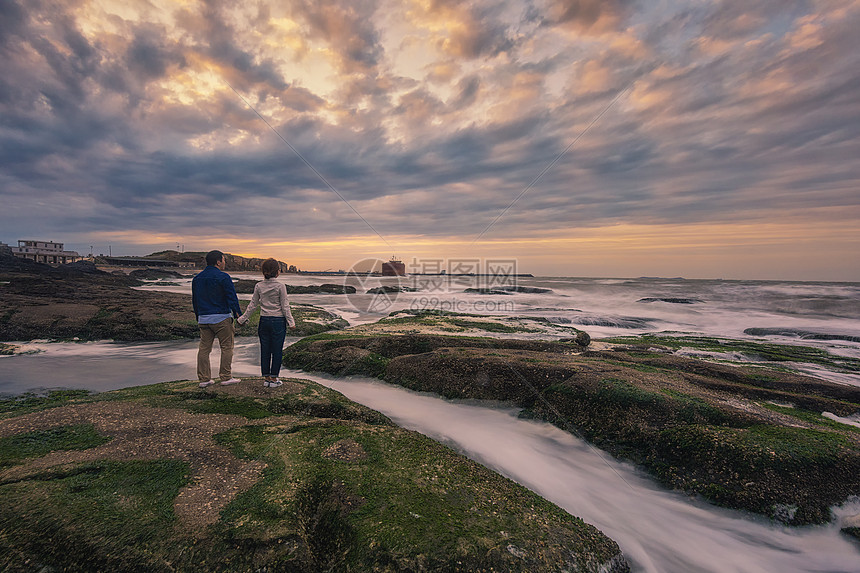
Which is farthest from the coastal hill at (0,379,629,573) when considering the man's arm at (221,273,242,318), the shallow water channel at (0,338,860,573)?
the man's arm at (221,273,242,318)

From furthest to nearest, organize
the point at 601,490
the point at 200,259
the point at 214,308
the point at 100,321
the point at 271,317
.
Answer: the point at 200,259 → the point at 100,321 → the point at 271,317 → the point at 214,308 → the point at 601,490

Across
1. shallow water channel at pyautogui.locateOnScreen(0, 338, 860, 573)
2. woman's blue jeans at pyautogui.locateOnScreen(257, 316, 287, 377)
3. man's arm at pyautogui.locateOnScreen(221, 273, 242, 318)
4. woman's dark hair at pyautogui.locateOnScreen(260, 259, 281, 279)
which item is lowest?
shallow water channel at pyautogui.locateOnScreen(0, 338, 860, 573)

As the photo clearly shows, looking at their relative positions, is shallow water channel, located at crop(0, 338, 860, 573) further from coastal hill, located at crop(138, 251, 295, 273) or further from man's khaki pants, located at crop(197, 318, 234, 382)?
coastal hill, located at crop(138, 251, 295, 273)

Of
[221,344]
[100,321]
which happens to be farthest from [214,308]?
[100,321]

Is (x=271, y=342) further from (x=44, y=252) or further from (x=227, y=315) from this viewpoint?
(x=44, y=252)

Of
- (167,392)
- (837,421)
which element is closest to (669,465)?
(837,421)

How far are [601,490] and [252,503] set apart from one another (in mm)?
4240

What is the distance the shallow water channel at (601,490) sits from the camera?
3.59 meters

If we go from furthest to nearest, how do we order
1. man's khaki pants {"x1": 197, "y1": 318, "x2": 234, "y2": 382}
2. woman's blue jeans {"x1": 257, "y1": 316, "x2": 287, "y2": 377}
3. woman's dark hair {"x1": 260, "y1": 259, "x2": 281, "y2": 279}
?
1. woman's dark hair {"x1": 260, "y1": 259, "x2": 281, "y2": 279}
2. woman's blue jeans {"x1": 257, "y1": 316, "x2": 287, "y2": 377}
3. man's khaki pants {"x1": 197, "y1": 318, "x2": 234, "y2": 382}

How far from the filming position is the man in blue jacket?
6191 millimetres

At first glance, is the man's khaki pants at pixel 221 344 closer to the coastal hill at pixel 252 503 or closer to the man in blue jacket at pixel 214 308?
the man in blue jacket at pixel 214 308

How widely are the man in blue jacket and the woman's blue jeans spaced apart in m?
0.51

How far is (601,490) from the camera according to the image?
4.67 m

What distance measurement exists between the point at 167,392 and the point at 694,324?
25.5 metres
